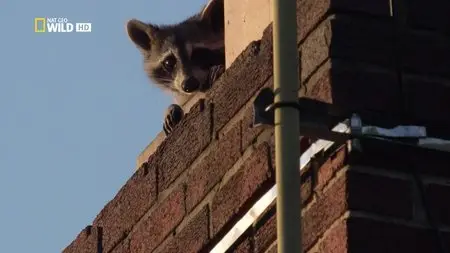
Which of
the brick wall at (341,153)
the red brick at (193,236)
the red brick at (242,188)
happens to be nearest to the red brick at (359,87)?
the brick wall at (341,153)

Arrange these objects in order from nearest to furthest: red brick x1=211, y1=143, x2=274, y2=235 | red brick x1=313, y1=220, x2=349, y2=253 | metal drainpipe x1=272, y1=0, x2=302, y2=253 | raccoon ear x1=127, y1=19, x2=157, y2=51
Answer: metal drainpipe x1=272, y1=0, x2=302, y2=253
red brick x1=313, y1=220, x2=349, y2=253
red brick x1=211, y1=143, x2=274, y2=235
raccoon ear x1=127, y1=19, x2=157, y2=51

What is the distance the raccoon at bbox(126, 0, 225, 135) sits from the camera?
813 centimetres

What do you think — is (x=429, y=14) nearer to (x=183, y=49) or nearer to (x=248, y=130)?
(x=248, y=130)

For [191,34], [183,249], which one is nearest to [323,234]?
[183,249]

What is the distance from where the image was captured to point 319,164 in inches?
112

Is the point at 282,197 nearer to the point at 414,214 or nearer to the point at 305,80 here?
the point at 414,214

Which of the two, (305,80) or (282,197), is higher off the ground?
(305,80)

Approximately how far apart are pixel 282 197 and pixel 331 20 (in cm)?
69

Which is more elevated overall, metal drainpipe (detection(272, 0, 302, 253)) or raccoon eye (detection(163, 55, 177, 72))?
raccoon eye (detection(163, 55, 177, 72))

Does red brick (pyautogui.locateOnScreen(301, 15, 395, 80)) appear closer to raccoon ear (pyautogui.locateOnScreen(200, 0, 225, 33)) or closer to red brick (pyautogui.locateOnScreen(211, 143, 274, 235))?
red brick (pyautogui.locateOnScreen(211, 143, 274, 235))

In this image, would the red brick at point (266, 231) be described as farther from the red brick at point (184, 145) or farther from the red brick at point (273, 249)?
the red brick at point (184, 145)

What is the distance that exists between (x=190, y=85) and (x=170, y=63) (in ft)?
3.53

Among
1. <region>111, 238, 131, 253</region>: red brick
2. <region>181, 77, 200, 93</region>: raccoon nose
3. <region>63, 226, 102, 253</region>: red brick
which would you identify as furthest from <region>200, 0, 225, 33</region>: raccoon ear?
<region>111, 238, 131, 253</region>: red brick

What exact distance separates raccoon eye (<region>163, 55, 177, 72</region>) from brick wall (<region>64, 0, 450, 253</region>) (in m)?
5.27
